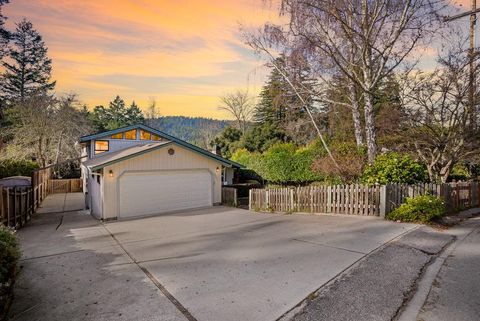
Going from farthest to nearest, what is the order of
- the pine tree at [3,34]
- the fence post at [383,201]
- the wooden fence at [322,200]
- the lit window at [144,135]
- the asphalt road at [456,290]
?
the pine tree at [3,34]
the lit window at [144,135]
the wooden fence at [322,200]
the fence post at [383,201]
the asphalt road at [456,290]

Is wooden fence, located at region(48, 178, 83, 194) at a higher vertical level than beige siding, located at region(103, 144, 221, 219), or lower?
lower

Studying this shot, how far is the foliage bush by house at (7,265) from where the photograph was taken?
4.00m

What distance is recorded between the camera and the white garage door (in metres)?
11.9

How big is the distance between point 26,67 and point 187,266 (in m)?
44.7

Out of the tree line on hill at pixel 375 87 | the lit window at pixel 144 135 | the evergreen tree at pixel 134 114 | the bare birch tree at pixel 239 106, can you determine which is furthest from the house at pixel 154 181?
the evergreen tree at pixel 134 114

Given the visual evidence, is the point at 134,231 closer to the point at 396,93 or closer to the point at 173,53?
the point at 173,53

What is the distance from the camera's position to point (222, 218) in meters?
11.0

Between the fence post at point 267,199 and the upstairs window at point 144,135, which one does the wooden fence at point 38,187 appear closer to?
the upstairs window at point 144,135

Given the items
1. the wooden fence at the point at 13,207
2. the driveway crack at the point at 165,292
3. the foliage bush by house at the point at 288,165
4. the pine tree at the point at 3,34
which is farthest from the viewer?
the pine tree at the point at 3,34

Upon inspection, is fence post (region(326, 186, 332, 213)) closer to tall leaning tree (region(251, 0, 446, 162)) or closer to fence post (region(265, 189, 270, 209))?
tall leaning tree (region(251, 0, 446, 162))

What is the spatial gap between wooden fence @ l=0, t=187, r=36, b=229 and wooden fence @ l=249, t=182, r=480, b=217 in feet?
31.8

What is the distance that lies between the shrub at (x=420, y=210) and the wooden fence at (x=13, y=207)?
A: 12694 millimetres

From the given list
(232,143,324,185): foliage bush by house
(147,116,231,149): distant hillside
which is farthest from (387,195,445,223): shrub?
(147,116,231,149): distant hillside

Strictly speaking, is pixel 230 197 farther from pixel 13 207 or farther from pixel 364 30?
pixel 364 30
